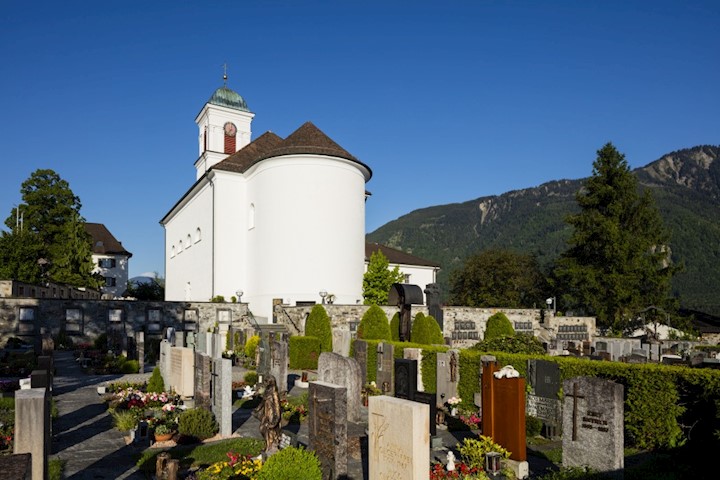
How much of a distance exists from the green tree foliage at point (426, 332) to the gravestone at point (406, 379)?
999 centimetres

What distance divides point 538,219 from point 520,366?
5413 inches

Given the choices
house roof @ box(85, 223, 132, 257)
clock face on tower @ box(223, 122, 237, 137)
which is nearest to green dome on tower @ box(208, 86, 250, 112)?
clock face on tower @ box(223, 122, 237, 137)

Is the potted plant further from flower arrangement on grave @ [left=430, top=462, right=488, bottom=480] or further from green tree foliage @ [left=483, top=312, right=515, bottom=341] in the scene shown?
green tree foliage @ [left=483, top=312, right=515, bottom=341]

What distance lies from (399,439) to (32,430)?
4087mm

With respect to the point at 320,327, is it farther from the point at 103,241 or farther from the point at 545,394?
the point at 103,241

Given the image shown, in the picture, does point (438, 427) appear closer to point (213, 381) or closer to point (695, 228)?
point (213, 381)

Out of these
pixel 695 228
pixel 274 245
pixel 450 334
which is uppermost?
pixel 695 228

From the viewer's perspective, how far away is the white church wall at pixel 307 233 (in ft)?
111

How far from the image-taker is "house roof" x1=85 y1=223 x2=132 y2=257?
63.7 m

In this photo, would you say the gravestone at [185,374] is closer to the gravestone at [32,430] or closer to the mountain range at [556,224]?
the gravestone at [32,430]

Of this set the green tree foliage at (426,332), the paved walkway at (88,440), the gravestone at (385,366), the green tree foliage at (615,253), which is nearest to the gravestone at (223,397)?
the paved walkway at (88,440)

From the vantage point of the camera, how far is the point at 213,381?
11.2 metres

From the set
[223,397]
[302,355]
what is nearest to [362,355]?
[302,355]

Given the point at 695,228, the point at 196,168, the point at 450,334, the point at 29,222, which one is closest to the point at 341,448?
the point at 450,334
